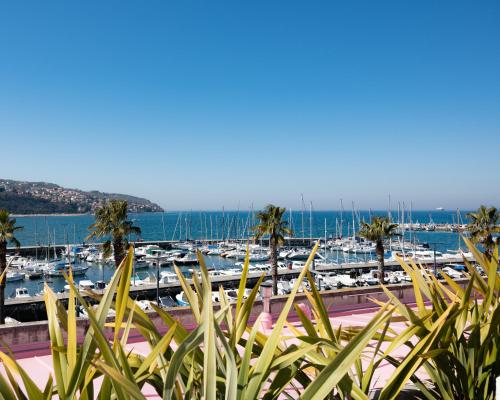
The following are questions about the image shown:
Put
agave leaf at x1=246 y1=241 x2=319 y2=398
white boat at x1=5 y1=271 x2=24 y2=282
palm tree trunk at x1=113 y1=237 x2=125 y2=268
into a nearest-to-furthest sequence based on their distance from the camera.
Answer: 1. agave leaf at x1=246 y1=241 x2=319 y2=398
2. palm tree trunk at x1=113 y1=237 x2=125 y2=268
3. white boat at x1=5 y1=271 x2=24 y2=282

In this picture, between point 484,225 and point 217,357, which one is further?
point 484,225

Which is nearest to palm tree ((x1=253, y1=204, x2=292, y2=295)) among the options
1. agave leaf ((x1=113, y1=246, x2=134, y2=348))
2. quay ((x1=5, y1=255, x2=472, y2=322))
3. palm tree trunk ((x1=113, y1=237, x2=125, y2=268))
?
quay ((x1=5, y1=255, x2=472, y2=322))

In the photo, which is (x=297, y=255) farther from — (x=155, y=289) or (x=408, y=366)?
(x=408, y=366)

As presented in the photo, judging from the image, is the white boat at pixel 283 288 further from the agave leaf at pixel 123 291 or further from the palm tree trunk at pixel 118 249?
the agave leaf at pixel 123 291

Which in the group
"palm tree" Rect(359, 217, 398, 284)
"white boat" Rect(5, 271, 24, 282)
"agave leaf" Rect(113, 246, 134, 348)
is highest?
"agave leaf" Rect(113, 246, 134, 348)

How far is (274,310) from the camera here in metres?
13.9

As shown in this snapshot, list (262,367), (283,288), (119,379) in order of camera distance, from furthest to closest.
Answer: (283,288) < (262,367) < (119,379)

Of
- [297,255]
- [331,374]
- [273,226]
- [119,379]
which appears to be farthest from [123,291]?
[297,255]

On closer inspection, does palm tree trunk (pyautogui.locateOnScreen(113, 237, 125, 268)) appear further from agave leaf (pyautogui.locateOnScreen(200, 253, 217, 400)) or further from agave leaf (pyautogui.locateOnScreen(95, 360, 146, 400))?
agave leaf (pyautogui.locateOnScreen(95, 360, 146, 400))

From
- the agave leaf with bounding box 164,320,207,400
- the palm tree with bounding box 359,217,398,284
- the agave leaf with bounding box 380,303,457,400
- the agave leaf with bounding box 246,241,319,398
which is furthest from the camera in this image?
the palm tree with bounding box 359,217,398,284

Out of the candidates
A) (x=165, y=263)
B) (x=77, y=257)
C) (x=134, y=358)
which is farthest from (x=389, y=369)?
(x=77, y=257)

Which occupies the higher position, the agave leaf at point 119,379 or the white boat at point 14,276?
the agave leaf at point 119,379

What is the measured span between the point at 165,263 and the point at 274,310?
60.3 meters

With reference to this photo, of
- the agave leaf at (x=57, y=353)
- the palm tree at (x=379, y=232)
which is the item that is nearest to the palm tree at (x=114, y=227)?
the palm tree at (x=379, y=232)
